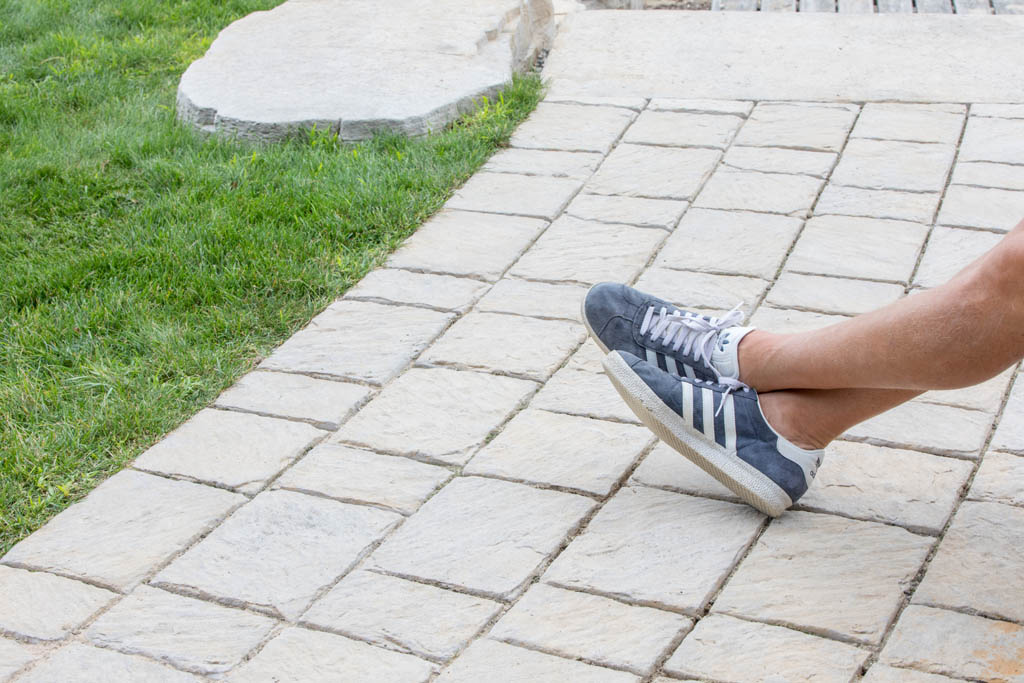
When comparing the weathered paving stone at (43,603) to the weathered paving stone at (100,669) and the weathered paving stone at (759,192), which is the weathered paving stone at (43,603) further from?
the weathered paving stone at (759,192)

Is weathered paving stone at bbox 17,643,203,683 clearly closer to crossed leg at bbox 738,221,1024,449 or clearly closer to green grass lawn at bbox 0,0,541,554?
green grass lawn at bbox 0,0,541,554

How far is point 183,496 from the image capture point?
2762 millimetres

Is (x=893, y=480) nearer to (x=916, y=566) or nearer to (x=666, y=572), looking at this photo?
(x=916, y=566)

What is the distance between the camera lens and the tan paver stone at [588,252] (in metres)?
3.64

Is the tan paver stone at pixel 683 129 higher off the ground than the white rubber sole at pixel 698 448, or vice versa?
the tan paver stone at pixel 683 129

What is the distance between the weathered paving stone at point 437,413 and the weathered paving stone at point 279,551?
26 cm

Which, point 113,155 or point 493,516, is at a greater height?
point 113,155

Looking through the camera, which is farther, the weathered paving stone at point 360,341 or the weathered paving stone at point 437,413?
the weathered paving stone at point 360,341

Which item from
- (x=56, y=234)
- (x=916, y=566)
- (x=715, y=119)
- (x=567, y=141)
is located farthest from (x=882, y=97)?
(x=56, y=234)

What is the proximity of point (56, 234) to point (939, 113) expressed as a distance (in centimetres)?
321

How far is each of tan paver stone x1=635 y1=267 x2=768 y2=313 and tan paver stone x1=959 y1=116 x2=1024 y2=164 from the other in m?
1.20

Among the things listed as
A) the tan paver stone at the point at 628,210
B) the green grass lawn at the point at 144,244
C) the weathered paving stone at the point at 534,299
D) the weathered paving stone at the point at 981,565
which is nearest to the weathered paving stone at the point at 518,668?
the weathered paving stone at the point at 981,565

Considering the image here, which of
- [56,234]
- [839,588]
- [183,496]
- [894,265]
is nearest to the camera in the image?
[839,588]

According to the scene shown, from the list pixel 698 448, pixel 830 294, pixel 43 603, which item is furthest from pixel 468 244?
pixel 43 603
